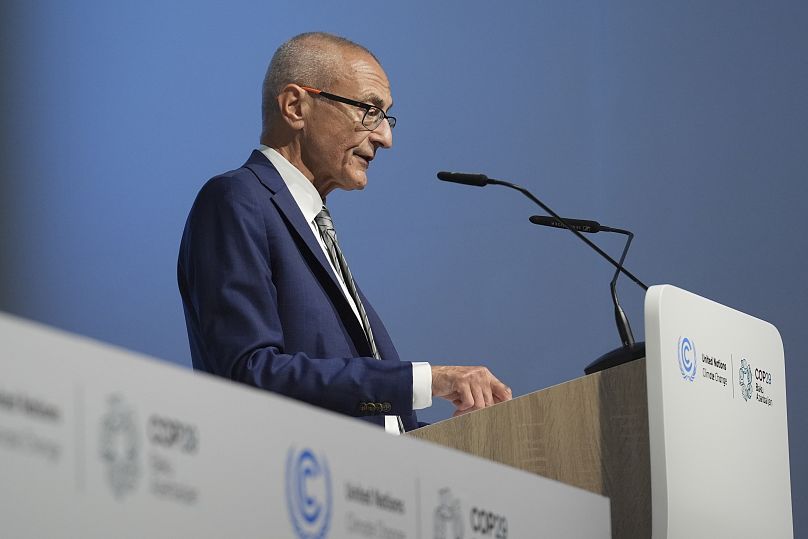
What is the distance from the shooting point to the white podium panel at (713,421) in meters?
2.45

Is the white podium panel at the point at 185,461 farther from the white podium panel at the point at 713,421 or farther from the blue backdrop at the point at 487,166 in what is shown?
the blue backdrop at the point at 487,166

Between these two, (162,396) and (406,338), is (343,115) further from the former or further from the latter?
(162,396)

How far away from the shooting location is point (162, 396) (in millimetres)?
1369

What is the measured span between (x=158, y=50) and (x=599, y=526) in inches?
139

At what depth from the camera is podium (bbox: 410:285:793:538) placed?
2.46 metres

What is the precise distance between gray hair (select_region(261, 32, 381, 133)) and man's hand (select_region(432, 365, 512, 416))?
3.09 feet

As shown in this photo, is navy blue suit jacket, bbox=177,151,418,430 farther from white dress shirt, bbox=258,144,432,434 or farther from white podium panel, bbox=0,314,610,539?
white podium panel, bbox=0,314,610,539

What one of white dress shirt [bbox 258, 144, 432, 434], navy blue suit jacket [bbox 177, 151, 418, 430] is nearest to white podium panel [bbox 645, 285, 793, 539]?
navy blue suit jacket [bbox 177, 151, 418, 430]

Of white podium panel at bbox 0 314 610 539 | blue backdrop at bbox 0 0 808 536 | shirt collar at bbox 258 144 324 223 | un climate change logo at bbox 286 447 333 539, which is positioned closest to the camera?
white podium panel at bbox 0 314 610 539

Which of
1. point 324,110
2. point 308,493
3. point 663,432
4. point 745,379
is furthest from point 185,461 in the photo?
point 324,110

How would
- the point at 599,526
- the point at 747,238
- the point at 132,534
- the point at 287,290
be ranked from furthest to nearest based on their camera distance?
1. the point at 747,238
2. the point at 287,290
3. the point at 599,526
4. the point at 132,534

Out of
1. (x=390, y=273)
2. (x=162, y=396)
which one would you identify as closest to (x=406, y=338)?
(x=390, y=273)

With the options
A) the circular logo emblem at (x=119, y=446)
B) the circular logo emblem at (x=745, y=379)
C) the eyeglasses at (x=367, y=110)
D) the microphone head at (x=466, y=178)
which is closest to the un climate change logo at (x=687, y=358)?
the circular logo emblem at (x=745, y=379)

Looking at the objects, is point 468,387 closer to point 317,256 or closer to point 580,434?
point 580,434
